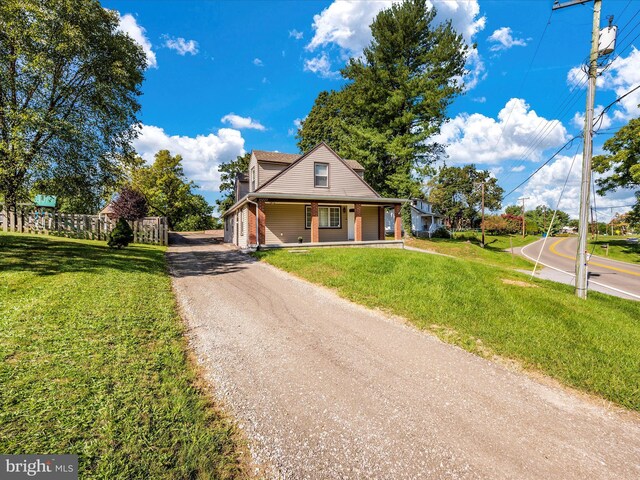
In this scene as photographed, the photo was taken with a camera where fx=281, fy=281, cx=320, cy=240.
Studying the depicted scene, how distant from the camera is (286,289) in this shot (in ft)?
25.3

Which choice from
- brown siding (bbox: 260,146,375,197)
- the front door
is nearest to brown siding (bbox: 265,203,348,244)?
brown siding (bbox: 260,146,375,197)

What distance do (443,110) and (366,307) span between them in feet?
78.6

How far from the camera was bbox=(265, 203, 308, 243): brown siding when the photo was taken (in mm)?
17795

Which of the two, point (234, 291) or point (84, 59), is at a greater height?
point (84, 59)

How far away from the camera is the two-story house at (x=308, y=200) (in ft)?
55.7

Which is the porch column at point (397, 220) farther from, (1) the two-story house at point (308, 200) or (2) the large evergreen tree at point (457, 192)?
(2) the large evergreen tree at point (457, 192)

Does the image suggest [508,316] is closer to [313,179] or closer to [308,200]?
[308,200]

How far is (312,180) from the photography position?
18.1 m

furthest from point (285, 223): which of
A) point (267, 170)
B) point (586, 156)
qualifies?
point (586, 156)

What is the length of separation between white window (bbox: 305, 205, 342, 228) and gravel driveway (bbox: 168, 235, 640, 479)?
541 inches

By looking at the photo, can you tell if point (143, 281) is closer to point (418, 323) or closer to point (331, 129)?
point (418, 323)

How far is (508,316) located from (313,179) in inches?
557

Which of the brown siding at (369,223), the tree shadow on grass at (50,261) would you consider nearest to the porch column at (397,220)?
the brown siding at (369,223)

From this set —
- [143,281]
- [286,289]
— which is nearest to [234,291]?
[286,289]
